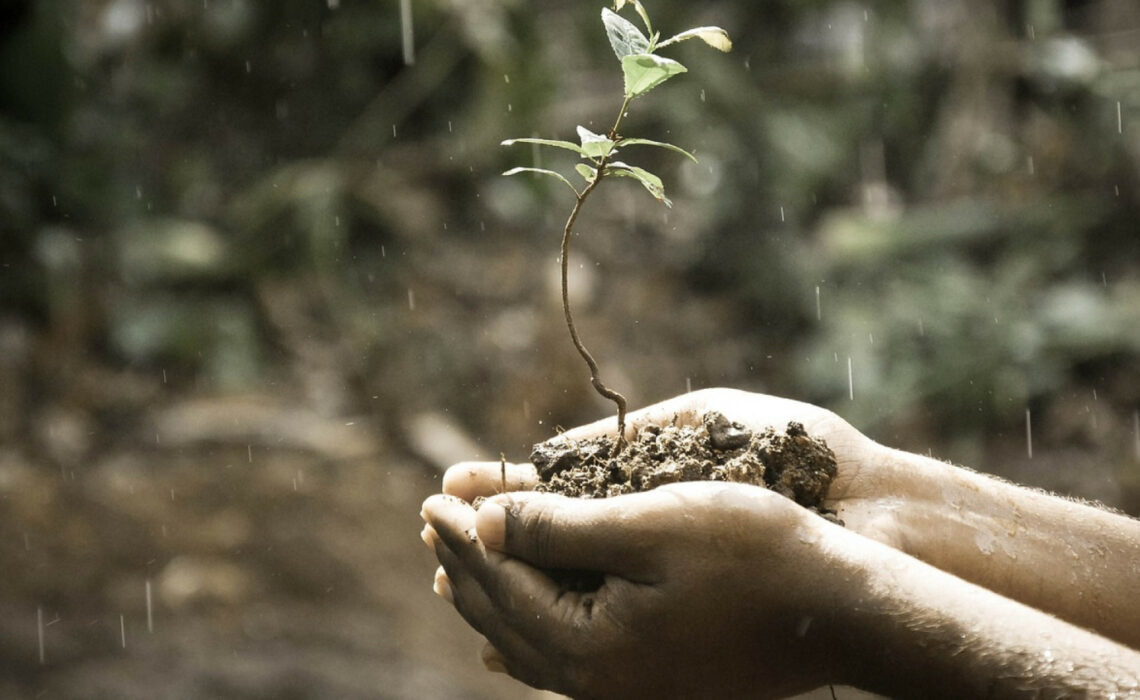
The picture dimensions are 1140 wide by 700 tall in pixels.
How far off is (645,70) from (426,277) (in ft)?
14.7

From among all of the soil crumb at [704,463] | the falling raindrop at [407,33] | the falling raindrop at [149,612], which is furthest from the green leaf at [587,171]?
the falling raindrop at [407,33]

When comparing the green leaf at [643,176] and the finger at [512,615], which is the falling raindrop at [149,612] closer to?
the finger at [512,615]

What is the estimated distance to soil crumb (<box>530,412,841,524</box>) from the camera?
4.80 ft

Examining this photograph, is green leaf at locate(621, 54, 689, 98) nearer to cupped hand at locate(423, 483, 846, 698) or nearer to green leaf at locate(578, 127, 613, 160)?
green leaf at locate(578, 127, 613, 160)

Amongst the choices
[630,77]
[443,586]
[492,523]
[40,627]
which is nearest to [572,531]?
[492,523]

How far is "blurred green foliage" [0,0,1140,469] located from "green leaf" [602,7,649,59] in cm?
342

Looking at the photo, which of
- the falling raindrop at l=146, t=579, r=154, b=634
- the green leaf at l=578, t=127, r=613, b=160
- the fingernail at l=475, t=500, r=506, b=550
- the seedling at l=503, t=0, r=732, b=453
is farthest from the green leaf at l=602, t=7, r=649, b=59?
the falling raindrop at l=146, t=579, r=154, b=634

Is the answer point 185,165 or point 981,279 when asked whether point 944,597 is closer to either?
point 981,279

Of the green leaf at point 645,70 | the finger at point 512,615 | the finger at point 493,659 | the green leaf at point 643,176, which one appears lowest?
the finger at point 493,659

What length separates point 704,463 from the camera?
1.48m

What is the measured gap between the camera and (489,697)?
11.4 ft

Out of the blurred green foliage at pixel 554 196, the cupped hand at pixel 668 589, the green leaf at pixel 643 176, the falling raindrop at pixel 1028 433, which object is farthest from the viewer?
the blurred green foliage at pixel 554 196

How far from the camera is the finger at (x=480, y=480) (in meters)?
1.62

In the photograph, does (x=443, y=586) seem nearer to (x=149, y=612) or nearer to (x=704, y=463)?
(x=704, y=463)
